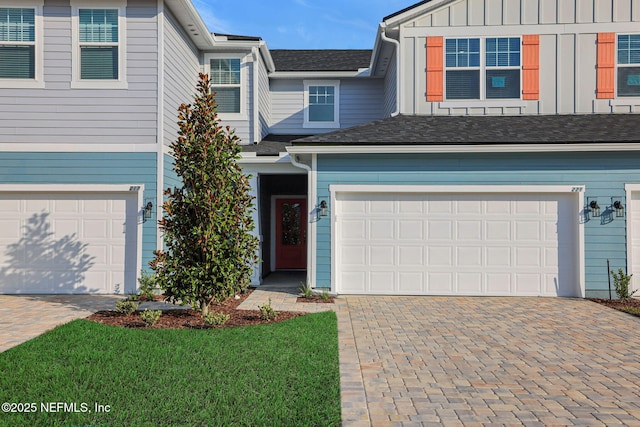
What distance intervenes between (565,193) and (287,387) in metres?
7.62

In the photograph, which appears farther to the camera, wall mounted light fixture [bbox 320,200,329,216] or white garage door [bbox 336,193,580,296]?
wall mounted light fixture [bbox 320,200,329,216]

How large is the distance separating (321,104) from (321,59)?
209cm

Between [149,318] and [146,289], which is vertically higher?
[146,289]

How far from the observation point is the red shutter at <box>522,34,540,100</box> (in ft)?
34.4

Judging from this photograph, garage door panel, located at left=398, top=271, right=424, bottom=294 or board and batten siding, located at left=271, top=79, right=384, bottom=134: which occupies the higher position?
board and batten siding, located at left=271, top=79, right=384, bottom=134

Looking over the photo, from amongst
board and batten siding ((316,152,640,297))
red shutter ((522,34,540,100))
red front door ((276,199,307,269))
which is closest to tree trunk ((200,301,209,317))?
board and batten siding ((316,152,640,297))

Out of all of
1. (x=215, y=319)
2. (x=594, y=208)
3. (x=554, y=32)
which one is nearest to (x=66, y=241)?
(x=215, y=319)

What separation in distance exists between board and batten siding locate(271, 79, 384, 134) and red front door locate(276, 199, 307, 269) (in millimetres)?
2398

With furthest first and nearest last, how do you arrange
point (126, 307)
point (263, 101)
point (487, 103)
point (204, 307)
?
1. point (263, 101)
2. point (487, 103)
3. point (126, 307)
4. point (204, 307)

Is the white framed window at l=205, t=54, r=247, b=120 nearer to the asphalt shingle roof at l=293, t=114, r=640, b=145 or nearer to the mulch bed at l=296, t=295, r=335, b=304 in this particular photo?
the asphalt shingle roof at l=293, t=114, r=640, b=145

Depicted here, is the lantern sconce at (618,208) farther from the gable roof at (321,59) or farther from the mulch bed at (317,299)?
the gable roof at (321,59)

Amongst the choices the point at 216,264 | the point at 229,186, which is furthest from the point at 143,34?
the point at 216,264

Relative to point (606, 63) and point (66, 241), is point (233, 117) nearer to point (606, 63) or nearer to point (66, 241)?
point (66, 241)

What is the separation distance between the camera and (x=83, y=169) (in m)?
9.30
